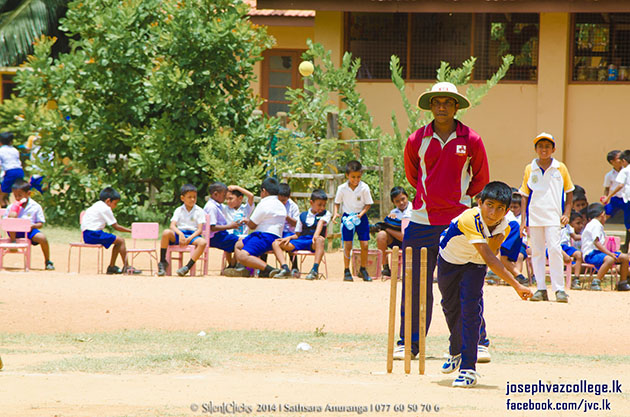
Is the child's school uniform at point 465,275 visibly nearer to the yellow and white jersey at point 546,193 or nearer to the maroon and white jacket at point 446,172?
the maroon and white jacket at point 446,172

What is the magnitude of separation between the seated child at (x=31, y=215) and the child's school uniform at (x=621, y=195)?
853cm

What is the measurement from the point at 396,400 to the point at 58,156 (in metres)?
13.9

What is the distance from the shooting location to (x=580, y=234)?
13.6 meters

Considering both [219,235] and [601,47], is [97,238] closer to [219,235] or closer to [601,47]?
[219,235]

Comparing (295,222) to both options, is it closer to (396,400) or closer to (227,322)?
(227,322)

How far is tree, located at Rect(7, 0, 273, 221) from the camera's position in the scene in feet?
58.0

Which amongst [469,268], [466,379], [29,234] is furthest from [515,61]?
[466,379]

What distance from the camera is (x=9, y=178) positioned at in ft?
59.3

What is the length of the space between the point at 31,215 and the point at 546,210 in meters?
7.27

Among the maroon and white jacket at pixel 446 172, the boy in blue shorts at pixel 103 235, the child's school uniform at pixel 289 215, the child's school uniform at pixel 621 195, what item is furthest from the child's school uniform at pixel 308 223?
the maroon and white jacket at pixel 446 172

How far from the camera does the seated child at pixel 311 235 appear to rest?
13.0m

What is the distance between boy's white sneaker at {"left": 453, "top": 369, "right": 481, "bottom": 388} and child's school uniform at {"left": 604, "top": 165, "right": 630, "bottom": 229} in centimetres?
964

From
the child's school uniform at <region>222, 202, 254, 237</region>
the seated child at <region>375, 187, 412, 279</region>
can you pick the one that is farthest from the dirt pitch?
the child's school uniform at <region>222, 202, 254, 237</region>

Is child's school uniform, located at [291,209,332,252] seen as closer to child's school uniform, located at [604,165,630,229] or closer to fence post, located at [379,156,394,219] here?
fence post, located at [379,156,394,219]
